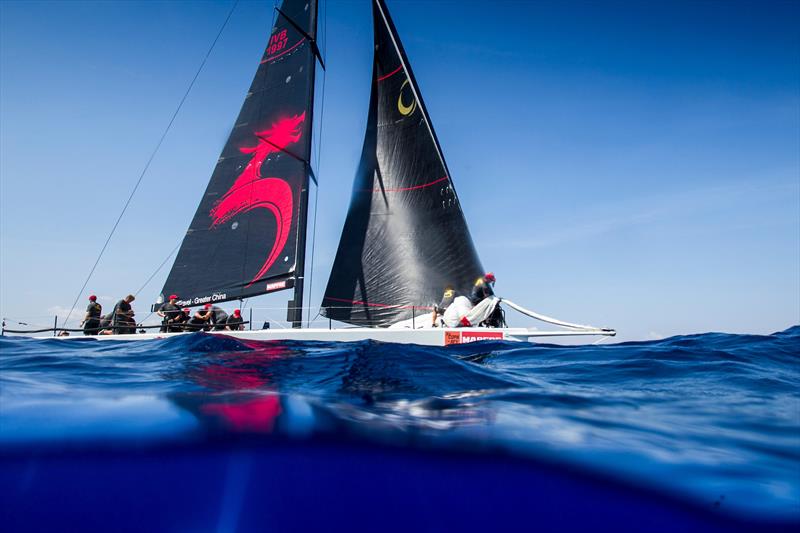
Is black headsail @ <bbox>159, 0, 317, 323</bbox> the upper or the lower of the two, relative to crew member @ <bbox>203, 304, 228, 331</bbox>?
upper

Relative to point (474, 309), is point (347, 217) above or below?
above

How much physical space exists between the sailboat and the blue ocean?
8.51 meters

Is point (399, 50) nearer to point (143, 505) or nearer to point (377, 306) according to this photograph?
point (377, 306)

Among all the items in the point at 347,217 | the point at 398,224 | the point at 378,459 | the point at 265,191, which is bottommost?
the point at 378,459

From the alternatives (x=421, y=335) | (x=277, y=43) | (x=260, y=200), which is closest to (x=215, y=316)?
(x=260, y=200)

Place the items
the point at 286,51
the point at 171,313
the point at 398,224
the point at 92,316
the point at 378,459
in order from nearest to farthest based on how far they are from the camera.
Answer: the point at 378,459 < the point at 92,316 < the point at 171,313 < the point at 398,224 < the point at 286,51

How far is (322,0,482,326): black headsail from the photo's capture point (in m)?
12.2

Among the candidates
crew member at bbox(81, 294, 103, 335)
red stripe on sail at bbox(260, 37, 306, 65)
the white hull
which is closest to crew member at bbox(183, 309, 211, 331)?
the white hull

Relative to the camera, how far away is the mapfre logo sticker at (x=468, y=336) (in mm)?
9383

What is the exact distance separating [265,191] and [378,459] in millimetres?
11915

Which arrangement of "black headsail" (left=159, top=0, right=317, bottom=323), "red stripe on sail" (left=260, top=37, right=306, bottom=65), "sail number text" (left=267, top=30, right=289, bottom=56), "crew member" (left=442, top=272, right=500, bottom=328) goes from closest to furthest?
"crew member" (left=442, top=272, right=500, bottom=328) < "black headsail" (left=159, top=0, right=317, bottom=323) < "red stripe on sail" (left=260, top=37, right=306, bottom=65) < "sail number text" (left=267, top=30, right=289, bottom=56)

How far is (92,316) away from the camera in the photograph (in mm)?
10891

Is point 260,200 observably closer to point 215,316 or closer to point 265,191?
point 265,191

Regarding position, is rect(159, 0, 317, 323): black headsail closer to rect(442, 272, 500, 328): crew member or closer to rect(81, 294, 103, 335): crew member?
rect(81, 294, 103, 335): crew member
